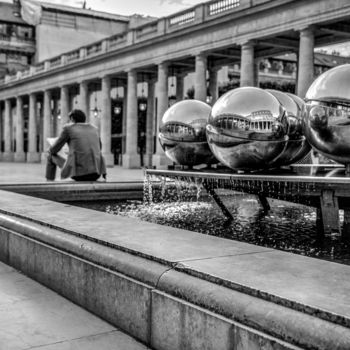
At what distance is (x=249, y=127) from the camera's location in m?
5.98

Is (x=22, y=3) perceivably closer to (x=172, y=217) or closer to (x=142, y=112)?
(x=142, y=112)

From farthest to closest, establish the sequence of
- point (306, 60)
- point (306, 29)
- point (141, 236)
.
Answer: point (306, 60) → point (306, 29) → point (141, 236)

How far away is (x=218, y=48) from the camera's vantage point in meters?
31.8

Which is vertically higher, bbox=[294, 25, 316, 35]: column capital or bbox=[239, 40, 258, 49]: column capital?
bbox=[294, 25, 316, 35]: column capital

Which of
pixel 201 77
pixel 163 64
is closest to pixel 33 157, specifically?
pixel 163 64

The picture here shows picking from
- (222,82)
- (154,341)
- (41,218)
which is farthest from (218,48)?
(154,341)

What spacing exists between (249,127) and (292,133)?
0.71 meters

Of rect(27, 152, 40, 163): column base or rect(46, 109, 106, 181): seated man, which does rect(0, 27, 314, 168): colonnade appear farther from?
rect(46, 109, 106, 181): seated man

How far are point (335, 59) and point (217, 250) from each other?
57.9 m

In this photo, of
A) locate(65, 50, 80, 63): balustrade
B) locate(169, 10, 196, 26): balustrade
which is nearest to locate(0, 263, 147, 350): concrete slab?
locate(169, 10, 196, 26): balustrade

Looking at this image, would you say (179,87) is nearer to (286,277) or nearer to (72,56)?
(72,56)

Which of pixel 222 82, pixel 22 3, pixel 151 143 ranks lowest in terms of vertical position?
pixel 151 143

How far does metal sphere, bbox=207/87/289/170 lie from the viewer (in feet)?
19.6

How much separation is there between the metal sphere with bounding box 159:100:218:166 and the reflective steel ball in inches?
79.8
